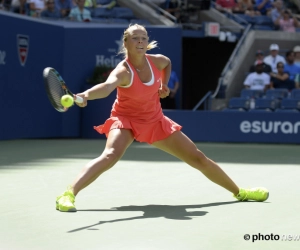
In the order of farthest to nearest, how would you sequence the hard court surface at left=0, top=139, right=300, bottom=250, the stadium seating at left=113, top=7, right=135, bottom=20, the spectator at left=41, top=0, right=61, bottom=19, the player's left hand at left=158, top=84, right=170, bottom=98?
the stadium seating at left=113, top=7, right=135, bottom=20 → the spectator at left=41, top=0, right=61, bottom=19 → the player's left hand at left=158, top=84, right=170, bottom=98 → the hard court surface at left=0, top=139, right=300, bottom=250

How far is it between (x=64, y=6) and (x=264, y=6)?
5.41m

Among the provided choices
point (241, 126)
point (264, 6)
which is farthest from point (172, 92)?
point (264, 6)

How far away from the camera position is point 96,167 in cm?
618

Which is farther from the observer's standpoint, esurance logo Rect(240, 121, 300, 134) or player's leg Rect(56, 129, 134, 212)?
esurance logo Rect(240, 121, 300, 134)

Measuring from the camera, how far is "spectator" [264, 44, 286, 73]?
1741 cm

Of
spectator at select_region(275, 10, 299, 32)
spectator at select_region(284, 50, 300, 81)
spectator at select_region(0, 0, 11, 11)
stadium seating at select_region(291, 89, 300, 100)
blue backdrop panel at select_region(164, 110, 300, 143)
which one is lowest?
blue backdrop panel at select_region(164, 110, 300, 143)

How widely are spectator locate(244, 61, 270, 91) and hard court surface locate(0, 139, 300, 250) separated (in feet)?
19.2

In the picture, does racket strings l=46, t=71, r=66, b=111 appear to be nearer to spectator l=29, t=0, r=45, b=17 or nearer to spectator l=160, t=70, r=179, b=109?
spectator l=29, t=0, r=45, b=17

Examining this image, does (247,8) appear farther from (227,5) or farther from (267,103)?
(267,103)

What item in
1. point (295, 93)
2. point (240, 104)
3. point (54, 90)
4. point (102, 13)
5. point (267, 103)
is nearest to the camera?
point (54, 90)

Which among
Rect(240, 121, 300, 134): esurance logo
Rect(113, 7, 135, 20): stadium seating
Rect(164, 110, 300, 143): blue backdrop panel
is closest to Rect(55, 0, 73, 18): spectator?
Rect(113, 7, 135, 20): stadium seating

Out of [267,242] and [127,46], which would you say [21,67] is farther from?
[267,242]

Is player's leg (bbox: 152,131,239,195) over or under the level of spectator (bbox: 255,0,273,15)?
under

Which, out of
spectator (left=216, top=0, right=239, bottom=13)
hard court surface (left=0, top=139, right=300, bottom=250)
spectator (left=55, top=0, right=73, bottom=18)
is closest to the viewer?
hard court surface (left=0, top=139, right=300, bottom=250)
